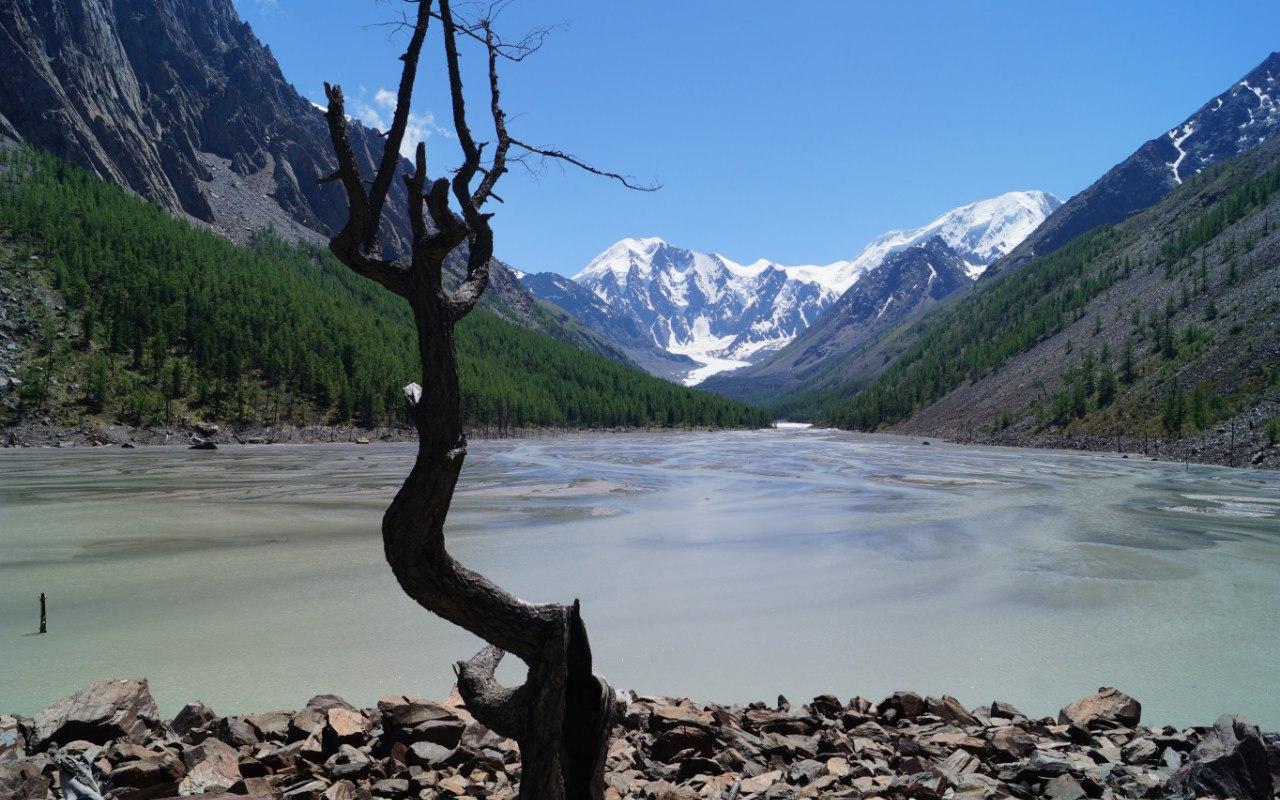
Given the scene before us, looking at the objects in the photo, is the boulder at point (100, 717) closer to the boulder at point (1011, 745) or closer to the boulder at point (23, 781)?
the boulder at point (23, 781)

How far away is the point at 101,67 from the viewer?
531 ft

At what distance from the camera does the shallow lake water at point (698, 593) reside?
10.3 m

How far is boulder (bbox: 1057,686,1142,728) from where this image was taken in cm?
766

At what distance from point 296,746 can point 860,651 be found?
29.7 feet

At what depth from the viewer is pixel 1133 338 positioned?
314 feet

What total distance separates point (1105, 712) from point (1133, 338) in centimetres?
10866

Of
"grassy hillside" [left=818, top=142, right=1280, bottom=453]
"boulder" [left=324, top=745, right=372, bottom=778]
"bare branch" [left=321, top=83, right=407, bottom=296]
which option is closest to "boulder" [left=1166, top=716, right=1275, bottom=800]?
"boulder" [left=324, top=745, right=372, bottom=778]

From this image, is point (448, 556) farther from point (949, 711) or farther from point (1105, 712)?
point (1105, 712)

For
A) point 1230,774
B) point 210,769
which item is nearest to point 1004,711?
point 1230,774

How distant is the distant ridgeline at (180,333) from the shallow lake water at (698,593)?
56247mm

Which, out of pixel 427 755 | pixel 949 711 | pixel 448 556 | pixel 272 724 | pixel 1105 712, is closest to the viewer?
pixel 448 556

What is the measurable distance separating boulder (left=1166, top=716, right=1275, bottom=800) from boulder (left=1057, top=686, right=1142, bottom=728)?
70.4 inches

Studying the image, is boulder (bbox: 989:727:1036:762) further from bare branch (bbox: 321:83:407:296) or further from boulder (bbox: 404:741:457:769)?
bare branch (bbox: 321:83:407:296)

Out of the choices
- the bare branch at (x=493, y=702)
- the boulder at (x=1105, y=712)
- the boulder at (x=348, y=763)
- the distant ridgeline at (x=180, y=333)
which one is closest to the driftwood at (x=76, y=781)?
the boulder at (x=348, y=763)
